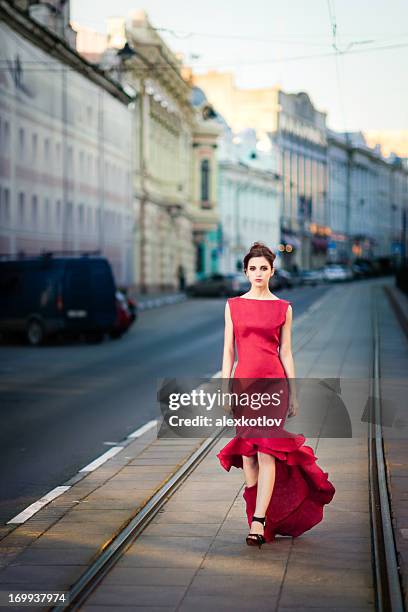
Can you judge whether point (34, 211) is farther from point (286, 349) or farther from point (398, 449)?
point (286, 349)

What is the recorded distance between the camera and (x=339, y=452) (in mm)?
11523

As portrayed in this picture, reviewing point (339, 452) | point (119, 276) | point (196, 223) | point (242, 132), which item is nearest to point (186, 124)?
point (196, 223)

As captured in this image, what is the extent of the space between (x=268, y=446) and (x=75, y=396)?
1118cm

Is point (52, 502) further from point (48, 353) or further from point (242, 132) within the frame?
point (242, 132)

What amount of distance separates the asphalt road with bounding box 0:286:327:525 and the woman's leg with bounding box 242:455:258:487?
2.14 metres

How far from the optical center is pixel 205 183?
287 ft

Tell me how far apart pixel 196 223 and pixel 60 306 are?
56297 millimetres

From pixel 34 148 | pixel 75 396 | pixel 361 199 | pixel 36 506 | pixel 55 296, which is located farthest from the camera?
pixel 361 199

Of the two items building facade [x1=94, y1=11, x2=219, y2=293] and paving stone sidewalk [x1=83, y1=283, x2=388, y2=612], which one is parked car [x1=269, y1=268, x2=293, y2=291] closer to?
building facade [x1=94, y1=11, x2=219, y2=293]

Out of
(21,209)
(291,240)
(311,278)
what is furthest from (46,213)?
(291,240)

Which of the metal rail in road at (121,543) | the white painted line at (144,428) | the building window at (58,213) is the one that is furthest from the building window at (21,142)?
the metal rail in road at (121,543)

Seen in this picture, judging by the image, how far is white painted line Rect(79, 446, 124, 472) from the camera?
36.5ft

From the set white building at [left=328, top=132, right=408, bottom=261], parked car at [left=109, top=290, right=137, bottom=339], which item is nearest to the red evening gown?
parked car at [left=109, top=290, right=137, bottom=339]

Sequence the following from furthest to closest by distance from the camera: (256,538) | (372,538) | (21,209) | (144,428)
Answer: (21,209)
(144,428)
(372,538)
(256,538)
